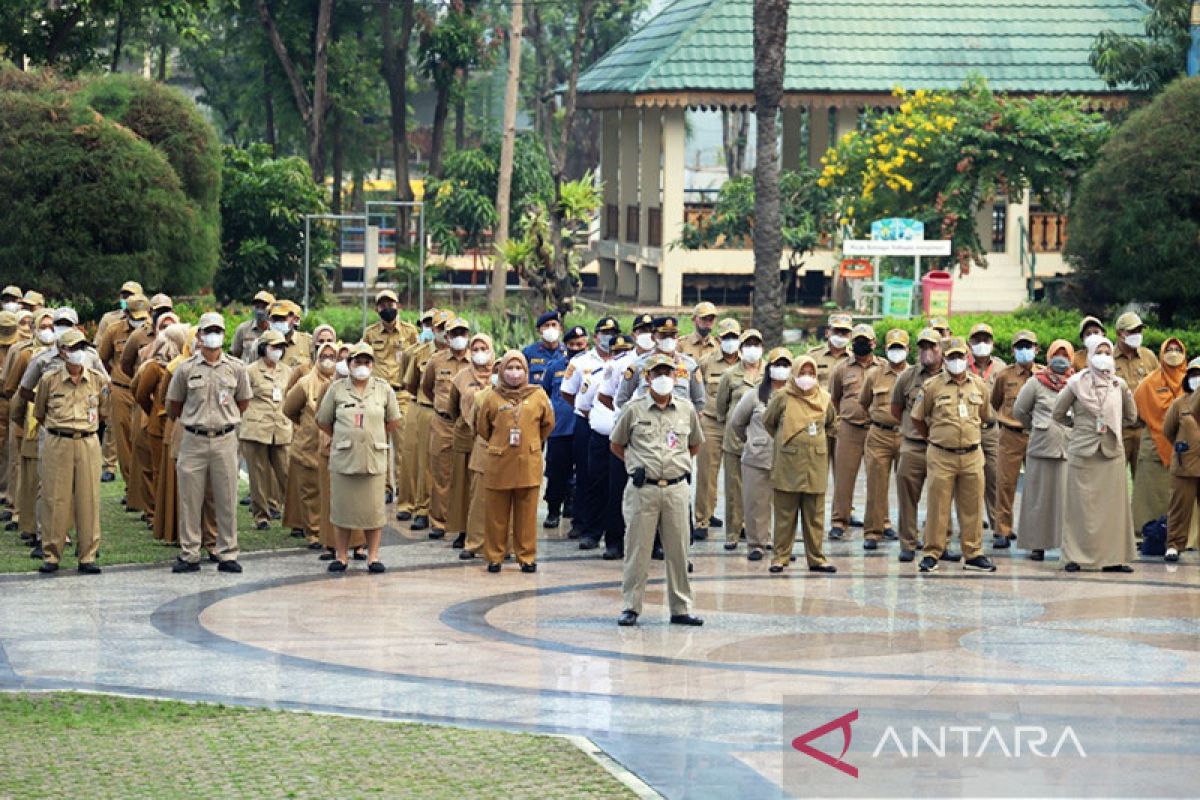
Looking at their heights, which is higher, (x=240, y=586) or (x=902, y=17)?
(x=902, y=17)

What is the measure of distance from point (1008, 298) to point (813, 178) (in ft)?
14.2

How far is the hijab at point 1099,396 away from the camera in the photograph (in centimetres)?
1852

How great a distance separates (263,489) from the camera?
20703mm

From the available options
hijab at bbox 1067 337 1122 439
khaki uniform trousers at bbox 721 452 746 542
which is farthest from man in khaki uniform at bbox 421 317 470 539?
hijab at bbox 1067 337 1122 439

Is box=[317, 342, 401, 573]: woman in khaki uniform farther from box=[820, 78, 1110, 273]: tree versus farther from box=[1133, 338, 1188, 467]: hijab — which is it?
box=[820, 78, 1110, 273]: tree

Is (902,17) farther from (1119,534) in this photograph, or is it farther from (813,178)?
(1119,534)

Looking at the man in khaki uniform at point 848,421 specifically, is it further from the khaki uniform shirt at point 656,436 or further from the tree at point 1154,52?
the tree at point 1154,52

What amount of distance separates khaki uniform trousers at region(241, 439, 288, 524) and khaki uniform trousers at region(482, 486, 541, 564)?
3.05m

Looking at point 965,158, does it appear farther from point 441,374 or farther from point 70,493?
point 70,493

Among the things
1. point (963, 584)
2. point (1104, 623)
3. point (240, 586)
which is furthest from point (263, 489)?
point (1104, 623)

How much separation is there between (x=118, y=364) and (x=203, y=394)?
4289 millimetres

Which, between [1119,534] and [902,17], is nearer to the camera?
[1119,534]

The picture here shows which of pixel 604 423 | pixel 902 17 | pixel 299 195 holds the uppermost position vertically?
pixel 902 17

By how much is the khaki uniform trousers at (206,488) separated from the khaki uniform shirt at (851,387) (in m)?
5.44
